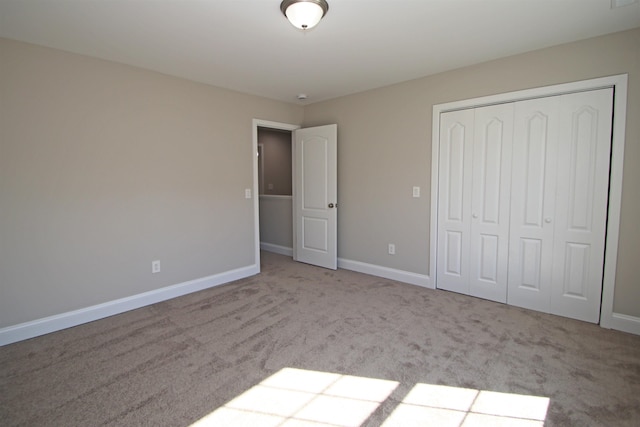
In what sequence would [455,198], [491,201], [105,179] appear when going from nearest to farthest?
[105,179] < [491,201] < [455,198]

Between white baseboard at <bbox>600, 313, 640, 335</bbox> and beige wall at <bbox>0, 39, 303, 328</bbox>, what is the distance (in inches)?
151

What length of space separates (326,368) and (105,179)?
259 cm

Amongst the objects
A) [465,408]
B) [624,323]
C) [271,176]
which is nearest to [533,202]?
[624,323]

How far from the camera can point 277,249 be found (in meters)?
5.65

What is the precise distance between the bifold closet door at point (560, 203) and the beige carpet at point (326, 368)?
25cm

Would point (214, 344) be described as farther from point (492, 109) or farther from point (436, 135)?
point (492, 109)

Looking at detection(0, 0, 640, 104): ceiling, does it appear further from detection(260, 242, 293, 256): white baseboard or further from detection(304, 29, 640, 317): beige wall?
detection(260, 242, 293, 256): white baseboard

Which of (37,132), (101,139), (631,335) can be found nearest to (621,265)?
(631,335)

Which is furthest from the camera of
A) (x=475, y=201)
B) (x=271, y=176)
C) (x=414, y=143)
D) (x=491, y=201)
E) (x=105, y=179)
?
(x=271, y=176)

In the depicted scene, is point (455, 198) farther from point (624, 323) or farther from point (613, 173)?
point (624, 323)

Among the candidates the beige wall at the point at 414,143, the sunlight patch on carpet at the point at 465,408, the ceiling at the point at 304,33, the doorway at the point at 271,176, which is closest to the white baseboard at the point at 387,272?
the beige wall at the point at 414,143

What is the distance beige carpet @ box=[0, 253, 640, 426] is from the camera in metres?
1.77

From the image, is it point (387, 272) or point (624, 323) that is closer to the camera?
point (624, 323)

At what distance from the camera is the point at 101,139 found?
2943 mm
